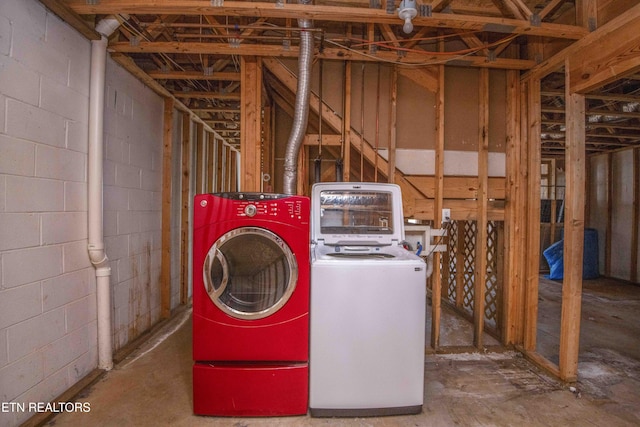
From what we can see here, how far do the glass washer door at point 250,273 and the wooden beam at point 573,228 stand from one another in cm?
183

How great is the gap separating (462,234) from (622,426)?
2.09 metres

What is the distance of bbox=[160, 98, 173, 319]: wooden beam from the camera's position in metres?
3.37

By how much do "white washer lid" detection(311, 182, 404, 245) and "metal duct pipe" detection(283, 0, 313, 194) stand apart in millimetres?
321

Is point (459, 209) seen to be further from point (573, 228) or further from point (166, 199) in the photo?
point (166, 199)

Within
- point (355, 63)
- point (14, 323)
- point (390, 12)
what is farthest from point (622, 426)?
point (14, 323)

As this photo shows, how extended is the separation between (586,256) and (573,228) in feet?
13.8

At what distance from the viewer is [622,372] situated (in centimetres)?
236

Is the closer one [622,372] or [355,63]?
[622,372]

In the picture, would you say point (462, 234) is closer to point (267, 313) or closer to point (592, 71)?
point (592, 71)

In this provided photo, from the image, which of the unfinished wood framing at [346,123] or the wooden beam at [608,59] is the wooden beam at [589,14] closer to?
the wooden beam at [608,59]

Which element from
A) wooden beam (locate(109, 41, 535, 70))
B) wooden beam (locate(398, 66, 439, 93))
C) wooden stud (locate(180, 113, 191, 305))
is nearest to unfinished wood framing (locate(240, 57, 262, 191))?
wooden beam (locate(109, 41, 535, 70))

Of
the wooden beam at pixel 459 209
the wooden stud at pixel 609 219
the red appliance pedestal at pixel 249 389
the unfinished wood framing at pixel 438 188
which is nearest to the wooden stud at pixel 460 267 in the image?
the wooden beam at pixel 459 209

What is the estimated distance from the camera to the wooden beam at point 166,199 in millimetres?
3367

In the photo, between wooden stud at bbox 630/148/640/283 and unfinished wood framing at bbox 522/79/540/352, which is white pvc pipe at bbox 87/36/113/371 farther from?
wooden stud at bbox 630/148/640/283
